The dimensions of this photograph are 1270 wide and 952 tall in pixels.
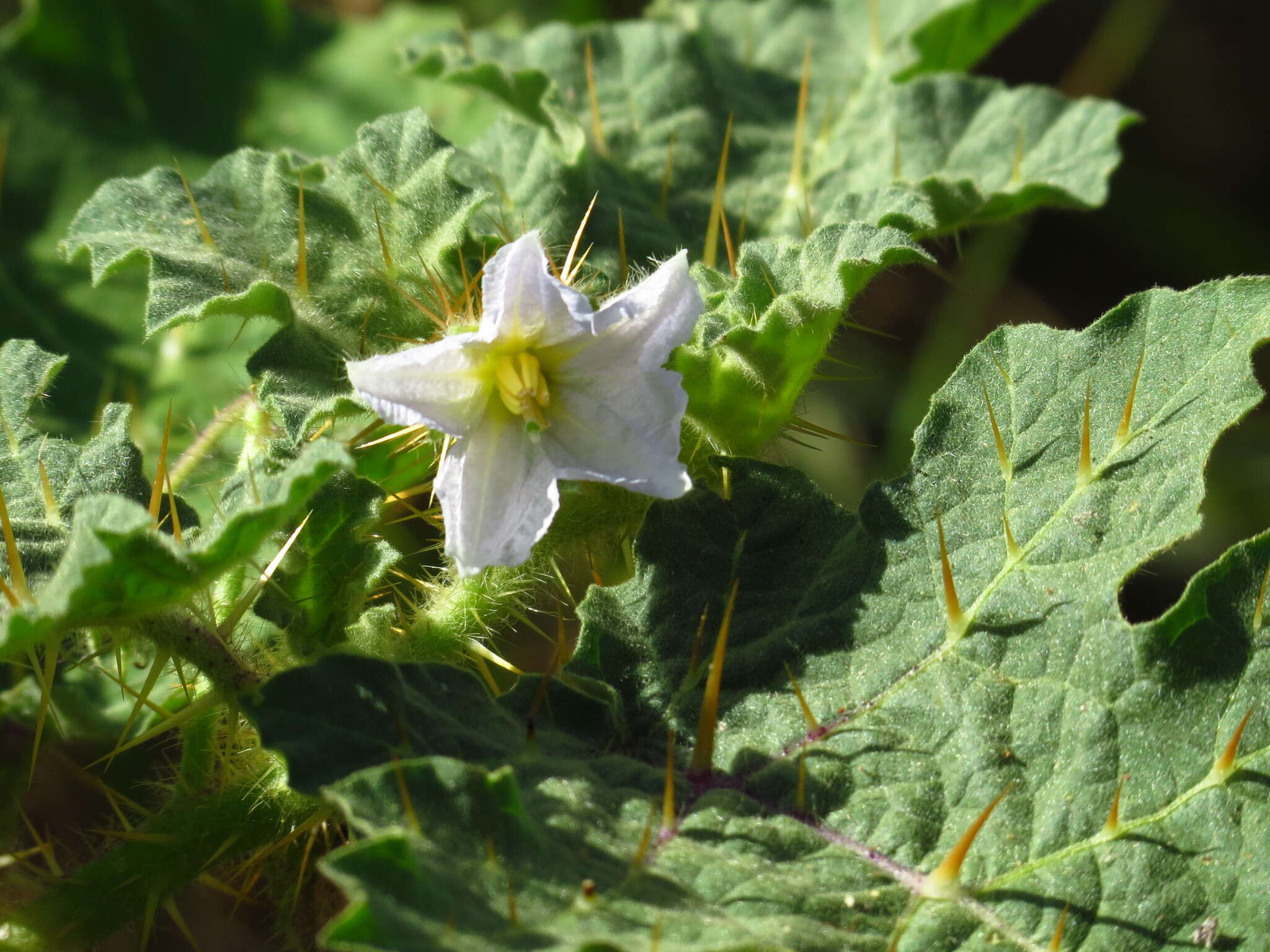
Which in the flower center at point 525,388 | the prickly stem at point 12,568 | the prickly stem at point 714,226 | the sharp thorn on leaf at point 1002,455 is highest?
the prickly stem at point 714,226

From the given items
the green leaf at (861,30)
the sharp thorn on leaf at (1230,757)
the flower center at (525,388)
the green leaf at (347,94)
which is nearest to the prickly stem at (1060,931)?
the sharp thorn on leaf at (1230,757)

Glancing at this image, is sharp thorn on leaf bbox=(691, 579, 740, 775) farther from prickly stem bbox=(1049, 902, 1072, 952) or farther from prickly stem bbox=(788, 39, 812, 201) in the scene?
prickly stem bbox=(788, 39, 812, 201)

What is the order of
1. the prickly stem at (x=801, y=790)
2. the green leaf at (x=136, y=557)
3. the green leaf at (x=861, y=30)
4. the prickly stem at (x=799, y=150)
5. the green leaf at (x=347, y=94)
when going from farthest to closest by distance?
the green leaf at (x=347, y=94) < the green leaf at (x=861, y=30) < the prickly stem at (x=799, y=150) < the prickly stem at (x=801, y=790) < the green leaf at (x=136, y=557)

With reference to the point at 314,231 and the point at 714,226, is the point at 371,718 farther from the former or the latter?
the point at 714,226

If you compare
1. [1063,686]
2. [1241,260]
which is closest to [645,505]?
[1063,686]

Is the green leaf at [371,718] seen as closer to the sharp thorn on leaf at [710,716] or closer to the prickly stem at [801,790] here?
the sharp thorn on leaf at [710,716]

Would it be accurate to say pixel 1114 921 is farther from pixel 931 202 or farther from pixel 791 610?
pixel 931 202
